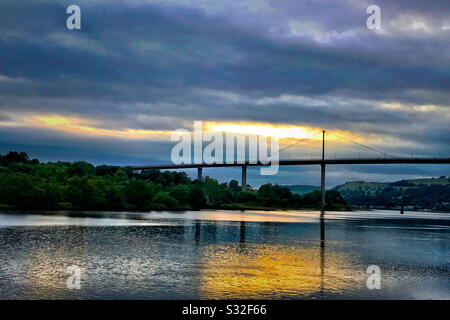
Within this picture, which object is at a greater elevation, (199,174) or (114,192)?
(199,174)

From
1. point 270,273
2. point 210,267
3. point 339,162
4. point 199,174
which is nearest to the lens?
point 270,273

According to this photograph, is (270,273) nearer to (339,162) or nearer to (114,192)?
(114,192)

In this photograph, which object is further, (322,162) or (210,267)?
(322,162)

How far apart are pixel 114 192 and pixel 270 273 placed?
8294 cm

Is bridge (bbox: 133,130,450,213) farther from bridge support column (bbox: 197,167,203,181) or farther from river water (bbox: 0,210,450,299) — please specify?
river water (bbox: 0,210,450,299)

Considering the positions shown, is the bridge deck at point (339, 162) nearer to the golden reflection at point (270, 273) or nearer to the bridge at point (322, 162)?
the bridge at point (322, 162)

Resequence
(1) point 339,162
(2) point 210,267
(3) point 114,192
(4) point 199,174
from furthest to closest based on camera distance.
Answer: (4) point 199,174 < (1) point 339,162 < (3) point 114,192 < (2) point 210,267

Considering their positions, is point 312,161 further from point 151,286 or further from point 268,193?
point 151,286

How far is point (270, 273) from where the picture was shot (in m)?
25.2

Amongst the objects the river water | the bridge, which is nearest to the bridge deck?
the bridge

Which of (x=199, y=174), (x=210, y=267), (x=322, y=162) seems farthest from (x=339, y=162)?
(x=210, y=267)

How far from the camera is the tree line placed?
90.7 metres

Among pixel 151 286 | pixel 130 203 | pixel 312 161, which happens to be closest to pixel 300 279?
pixel 151 286
